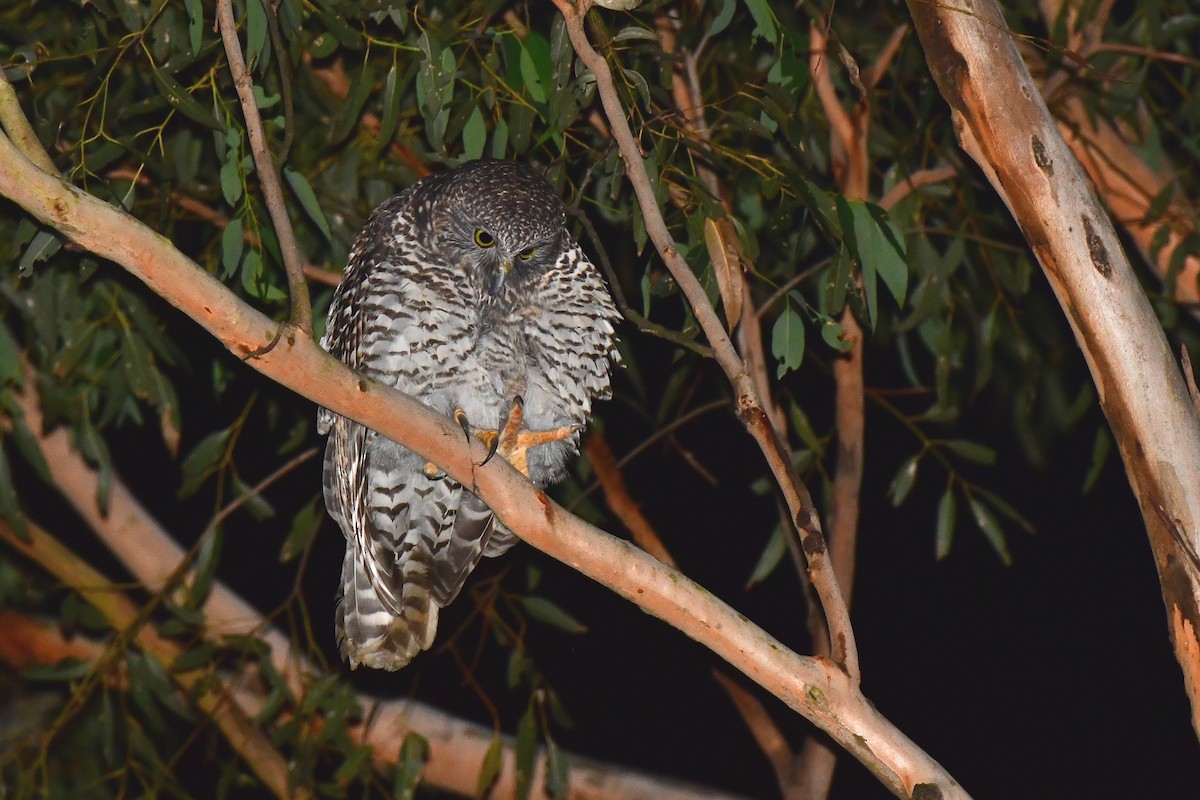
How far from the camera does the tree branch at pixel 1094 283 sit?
1.86 m

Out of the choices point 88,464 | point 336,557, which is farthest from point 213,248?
point 336,557

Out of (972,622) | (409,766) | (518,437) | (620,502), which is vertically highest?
(518,437)

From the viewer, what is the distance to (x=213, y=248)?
276 centimetres

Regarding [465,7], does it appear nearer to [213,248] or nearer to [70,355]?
[213,248]

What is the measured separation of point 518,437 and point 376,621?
0.44 meters

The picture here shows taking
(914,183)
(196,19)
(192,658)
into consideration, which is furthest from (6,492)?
(914,183)

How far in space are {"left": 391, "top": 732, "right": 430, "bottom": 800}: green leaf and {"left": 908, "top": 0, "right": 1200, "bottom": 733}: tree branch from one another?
5.25 feet

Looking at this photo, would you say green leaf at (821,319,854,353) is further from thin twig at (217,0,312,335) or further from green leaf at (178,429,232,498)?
green leaf at (178,429,232,498)

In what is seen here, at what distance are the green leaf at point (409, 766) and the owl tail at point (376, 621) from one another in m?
0.45

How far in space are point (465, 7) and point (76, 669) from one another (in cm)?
167

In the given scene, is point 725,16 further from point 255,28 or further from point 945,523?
point 945,523

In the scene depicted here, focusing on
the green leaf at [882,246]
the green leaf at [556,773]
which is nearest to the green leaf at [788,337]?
the green leaf at [882,246]

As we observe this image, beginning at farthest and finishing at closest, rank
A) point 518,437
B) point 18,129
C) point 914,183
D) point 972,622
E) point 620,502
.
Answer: point 972,622
point 620,502
point 914,183
point 518,437
point 18,129

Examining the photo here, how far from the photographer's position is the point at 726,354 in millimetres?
1821
